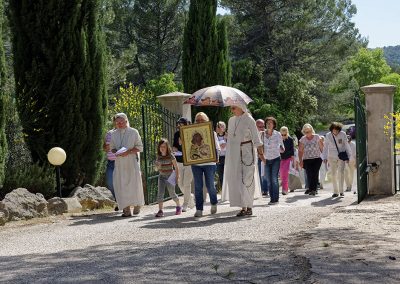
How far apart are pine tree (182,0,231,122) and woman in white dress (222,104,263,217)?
1350 cm

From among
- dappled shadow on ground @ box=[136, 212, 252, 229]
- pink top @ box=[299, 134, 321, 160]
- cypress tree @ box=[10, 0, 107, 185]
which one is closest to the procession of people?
dappled shadow on ground @ box=[136, 212, 252, 229]

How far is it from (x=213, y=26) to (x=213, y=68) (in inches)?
58.4

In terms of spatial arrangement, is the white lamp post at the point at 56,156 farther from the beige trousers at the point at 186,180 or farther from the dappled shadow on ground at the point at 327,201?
the dappled shadow on ground at the point at 327,201

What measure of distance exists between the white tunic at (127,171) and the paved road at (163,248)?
0.34 meters

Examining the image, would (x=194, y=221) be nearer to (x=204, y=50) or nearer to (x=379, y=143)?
(x=379, y=143)

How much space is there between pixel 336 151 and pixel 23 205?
21.0 ft

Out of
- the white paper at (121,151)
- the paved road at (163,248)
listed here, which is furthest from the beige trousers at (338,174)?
the white paper at (121,151)

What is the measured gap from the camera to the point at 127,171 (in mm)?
12992

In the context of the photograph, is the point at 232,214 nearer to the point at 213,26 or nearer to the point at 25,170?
the point at 25,170

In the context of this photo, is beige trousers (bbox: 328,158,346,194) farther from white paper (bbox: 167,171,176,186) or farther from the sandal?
the sandal

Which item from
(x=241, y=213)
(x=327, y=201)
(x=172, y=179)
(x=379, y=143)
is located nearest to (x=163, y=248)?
(x=241, y=213)

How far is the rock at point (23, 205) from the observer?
1245cm

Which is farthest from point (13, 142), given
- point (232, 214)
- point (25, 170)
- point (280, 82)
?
point (280, 82)

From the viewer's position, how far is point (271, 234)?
9.72 m
